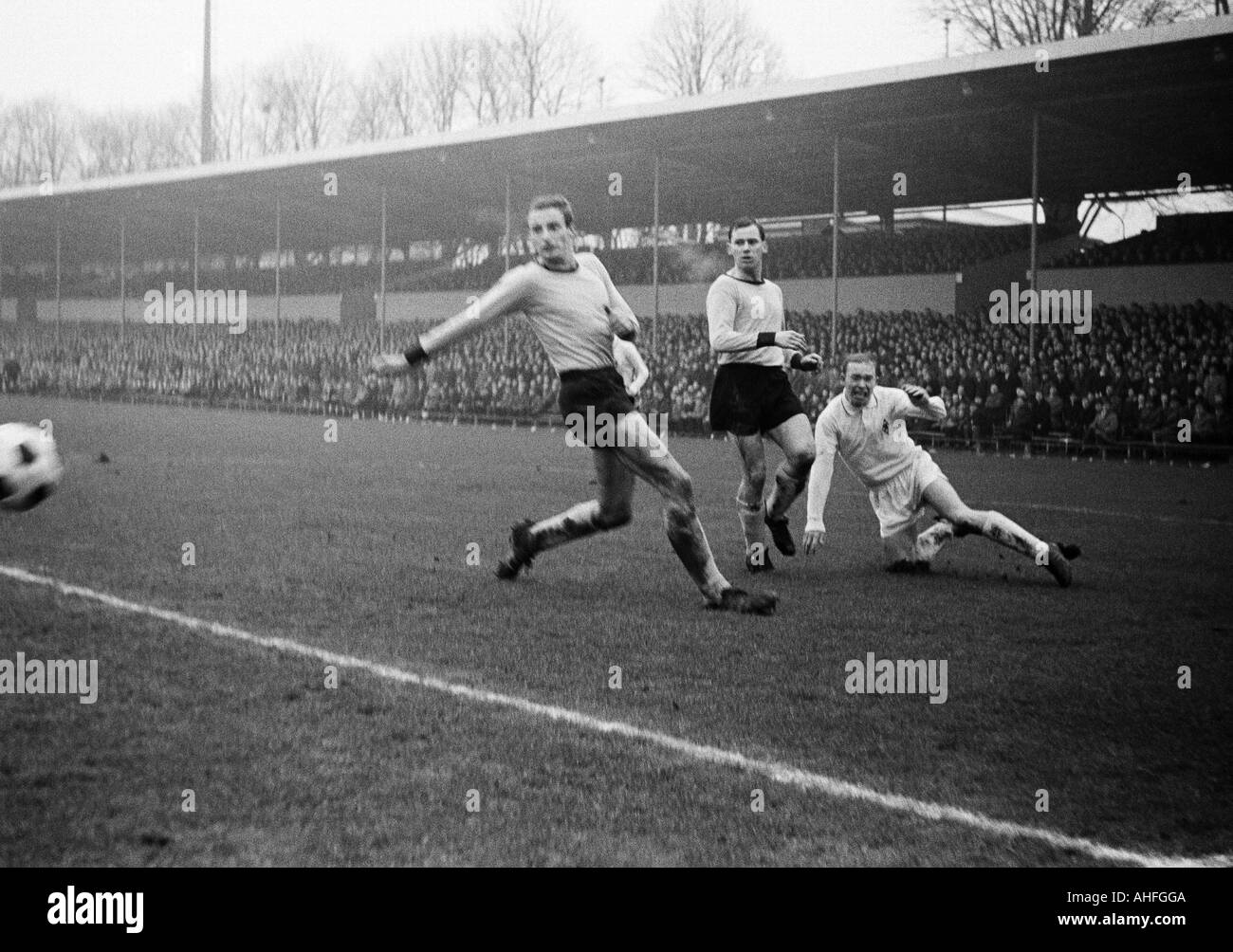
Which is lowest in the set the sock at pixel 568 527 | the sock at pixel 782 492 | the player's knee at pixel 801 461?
the sock at pixel 568 527

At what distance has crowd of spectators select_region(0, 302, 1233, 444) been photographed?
22.9 meters

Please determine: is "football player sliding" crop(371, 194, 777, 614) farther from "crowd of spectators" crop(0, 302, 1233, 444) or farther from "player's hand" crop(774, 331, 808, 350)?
"crowd of spectators" crop(0, 302, 1233, 444)

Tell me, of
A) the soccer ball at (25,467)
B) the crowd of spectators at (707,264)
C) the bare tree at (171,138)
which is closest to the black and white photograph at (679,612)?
the soccer ball at (25,467)

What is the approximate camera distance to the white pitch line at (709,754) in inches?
151

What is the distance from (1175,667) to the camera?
6352mm

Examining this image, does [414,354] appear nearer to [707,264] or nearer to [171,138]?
[707,264]

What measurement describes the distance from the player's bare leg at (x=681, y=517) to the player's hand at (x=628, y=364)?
330 mm

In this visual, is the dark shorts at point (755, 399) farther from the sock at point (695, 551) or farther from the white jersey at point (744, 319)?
the sock at point (695, 551)

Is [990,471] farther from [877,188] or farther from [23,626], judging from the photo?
[877,188]

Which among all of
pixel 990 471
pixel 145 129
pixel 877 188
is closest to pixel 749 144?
pixel 877 188

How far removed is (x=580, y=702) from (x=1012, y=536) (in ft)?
13.9

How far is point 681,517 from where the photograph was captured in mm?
7445

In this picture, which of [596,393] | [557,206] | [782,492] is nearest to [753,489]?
[782,492]

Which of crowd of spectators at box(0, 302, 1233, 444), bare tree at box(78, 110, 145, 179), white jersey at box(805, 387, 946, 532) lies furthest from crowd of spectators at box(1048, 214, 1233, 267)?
bare tree at box(78, 110, 145, 179)
